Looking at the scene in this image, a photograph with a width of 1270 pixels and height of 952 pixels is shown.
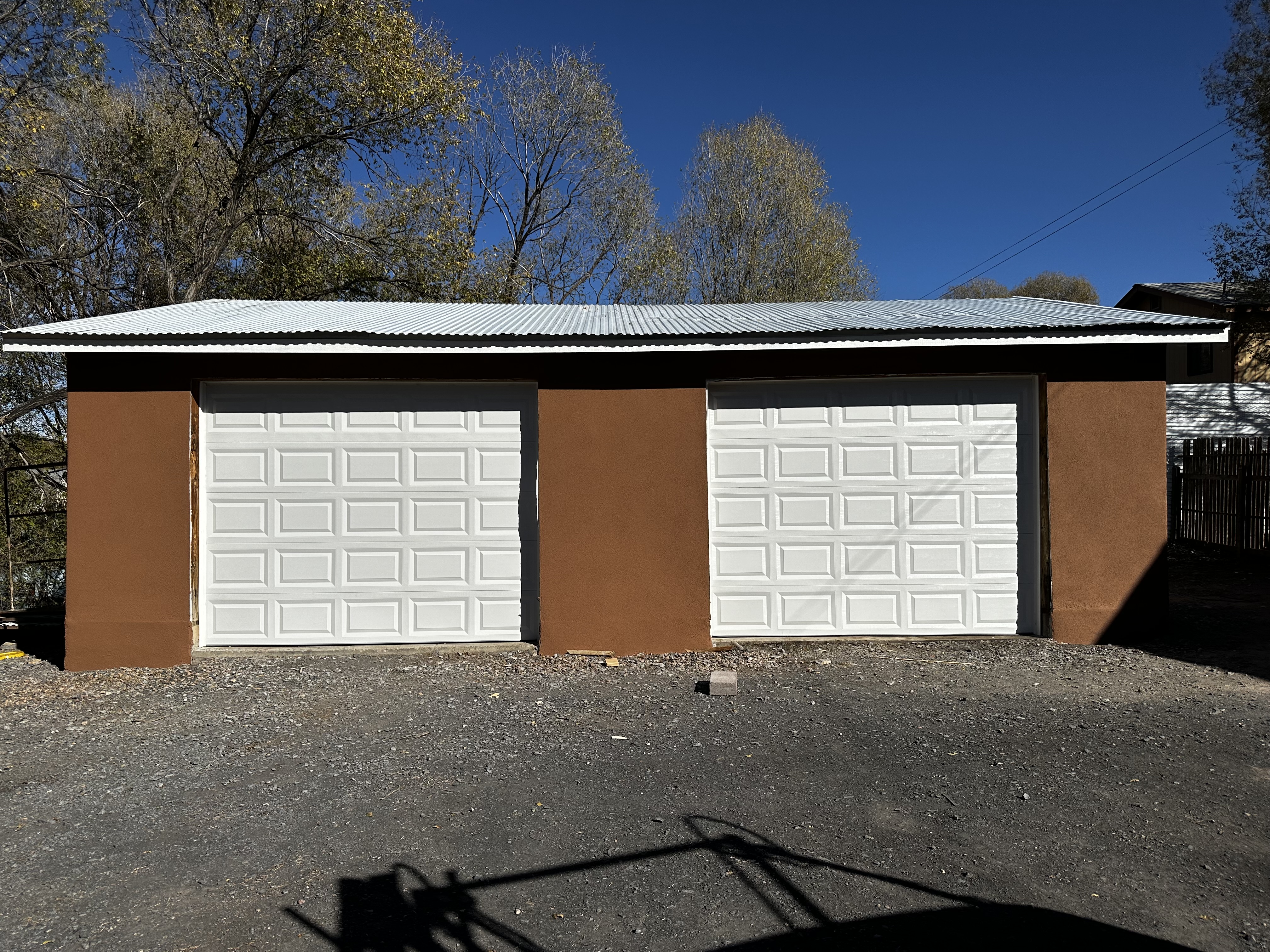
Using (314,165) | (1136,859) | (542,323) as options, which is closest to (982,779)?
(1136,859)

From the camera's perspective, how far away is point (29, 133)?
478 inches

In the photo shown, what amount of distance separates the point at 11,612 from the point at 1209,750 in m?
9.47

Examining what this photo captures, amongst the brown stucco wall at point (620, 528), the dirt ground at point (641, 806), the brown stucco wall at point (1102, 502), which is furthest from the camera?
the brown stucco wall at point (1102, 502)

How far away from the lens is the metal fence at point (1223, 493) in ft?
37.0

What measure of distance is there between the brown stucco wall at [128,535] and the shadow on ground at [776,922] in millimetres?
4357

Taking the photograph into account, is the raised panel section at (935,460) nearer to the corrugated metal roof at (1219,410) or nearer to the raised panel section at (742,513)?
the raised panel section at (742,513)

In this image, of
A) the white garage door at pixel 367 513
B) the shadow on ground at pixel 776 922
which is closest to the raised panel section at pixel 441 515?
the white garage door at pixel 367 513

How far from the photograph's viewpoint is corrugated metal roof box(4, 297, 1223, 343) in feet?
21.3

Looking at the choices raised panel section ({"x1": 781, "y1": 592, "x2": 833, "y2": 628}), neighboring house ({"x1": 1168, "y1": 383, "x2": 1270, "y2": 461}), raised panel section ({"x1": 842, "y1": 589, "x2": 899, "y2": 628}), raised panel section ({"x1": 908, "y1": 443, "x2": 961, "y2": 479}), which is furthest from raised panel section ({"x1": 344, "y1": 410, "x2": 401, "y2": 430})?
neighboring house ({"x1": 1168, "y1": 383, "x2": 1270, "y2": 461})

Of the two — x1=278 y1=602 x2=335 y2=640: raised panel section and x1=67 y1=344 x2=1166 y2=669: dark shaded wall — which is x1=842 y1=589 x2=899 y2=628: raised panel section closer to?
x1=67 y1=344 x2=1166 y2=669: dark shaded wall

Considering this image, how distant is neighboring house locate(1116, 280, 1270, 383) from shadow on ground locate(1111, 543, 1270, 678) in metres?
7.96

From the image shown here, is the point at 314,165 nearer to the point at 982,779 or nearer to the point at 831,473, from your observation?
the point at 831,473

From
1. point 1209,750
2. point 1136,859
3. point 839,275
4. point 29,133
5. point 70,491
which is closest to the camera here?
point 1136,859

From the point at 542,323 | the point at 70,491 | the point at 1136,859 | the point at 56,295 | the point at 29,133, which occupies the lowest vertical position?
the point at 1136,859
